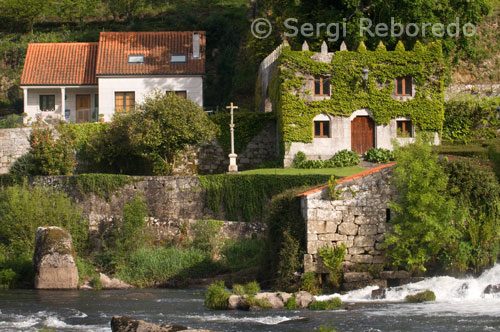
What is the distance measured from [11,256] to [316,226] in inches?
495

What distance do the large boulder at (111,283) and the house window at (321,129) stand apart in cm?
1501

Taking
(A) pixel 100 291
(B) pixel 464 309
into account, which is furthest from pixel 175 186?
(B) pixel 464 309

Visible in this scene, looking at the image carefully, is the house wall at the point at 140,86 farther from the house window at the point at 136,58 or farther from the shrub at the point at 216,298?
the shrub at the point at 216,298

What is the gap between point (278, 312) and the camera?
2369cm

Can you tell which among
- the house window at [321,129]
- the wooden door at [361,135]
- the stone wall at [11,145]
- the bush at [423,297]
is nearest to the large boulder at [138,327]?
the bush at [423,297]

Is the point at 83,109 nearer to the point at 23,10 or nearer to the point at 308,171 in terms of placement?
the point at 308,171

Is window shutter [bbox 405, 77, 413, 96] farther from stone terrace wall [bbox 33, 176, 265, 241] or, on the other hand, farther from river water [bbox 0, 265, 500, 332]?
river water [bbox 0, 265, 500, 332]

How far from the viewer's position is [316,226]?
1083 inches

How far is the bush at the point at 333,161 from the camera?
41938 mm

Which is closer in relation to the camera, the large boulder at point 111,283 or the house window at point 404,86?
the large boulder at point 111,283

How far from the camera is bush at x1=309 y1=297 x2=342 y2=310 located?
24.0 metres

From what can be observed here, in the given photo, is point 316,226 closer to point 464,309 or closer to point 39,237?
point 464,309

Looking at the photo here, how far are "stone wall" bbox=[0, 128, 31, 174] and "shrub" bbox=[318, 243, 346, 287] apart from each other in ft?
69.5

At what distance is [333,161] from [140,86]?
44.0 feet
